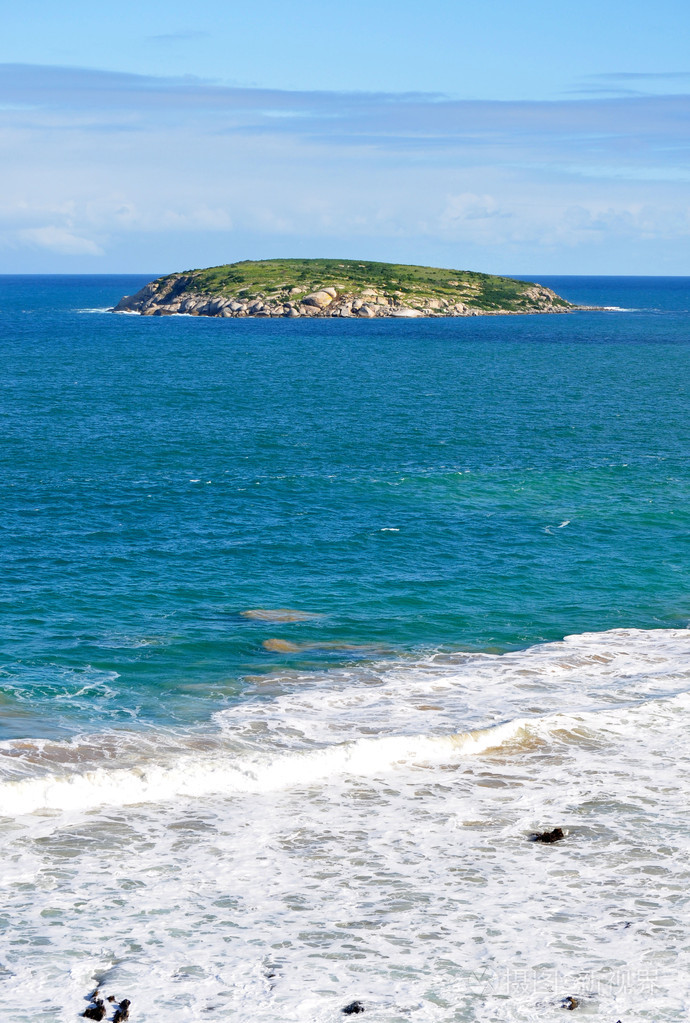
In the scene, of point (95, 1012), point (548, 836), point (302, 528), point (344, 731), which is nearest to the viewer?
point (95, 1012)

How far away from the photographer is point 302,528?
5444 cm

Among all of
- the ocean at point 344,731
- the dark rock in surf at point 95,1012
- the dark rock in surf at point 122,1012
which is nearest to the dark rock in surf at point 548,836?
the ocean at point 344,731

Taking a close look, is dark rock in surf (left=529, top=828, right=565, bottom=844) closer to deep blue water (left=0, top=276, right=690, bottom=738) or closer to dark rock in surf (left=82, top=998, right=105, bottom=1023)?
dark rock in surf (left=82, top=998, right=105, bottom=1023)

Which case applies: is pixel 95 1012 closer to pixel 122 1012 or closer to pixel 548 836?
pixel 122 1012

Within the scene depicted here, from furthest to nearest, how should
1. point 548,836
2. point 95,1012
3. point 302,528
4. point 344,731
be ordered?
point 302,528
point 344,731
point 548,836
point 95,1012

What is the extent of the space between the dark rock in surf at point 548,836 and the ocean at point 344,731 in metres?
0.16

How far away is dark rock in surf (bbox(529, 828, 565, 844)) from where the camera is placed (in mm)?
25812

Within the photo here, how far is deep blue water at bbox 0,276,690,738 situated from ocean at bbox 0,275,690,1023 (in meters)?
0.25

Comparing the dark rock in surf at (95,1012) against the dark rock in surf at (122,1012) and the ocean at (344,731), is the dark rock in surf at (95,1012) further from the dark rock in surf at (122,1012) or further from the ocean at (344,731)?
the ocean at (344,731)

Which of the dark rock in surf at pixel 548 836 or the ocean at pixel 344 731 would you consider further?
the dark rock in surf at pixel 548 836

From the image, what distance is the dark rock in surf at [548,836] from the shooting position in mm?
25812

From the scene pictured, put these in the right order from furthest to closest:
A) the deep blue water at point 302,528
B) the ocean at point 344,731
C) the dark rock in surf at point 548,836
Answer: the deep blue water at point 302,528
the dark rock in surf at point 548,836
the ocean at point 344,731

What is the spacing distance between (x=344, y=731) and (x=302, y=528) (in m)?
23.2

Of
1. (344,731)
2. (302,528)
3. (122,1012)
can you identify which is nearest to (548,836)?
(344,731)
